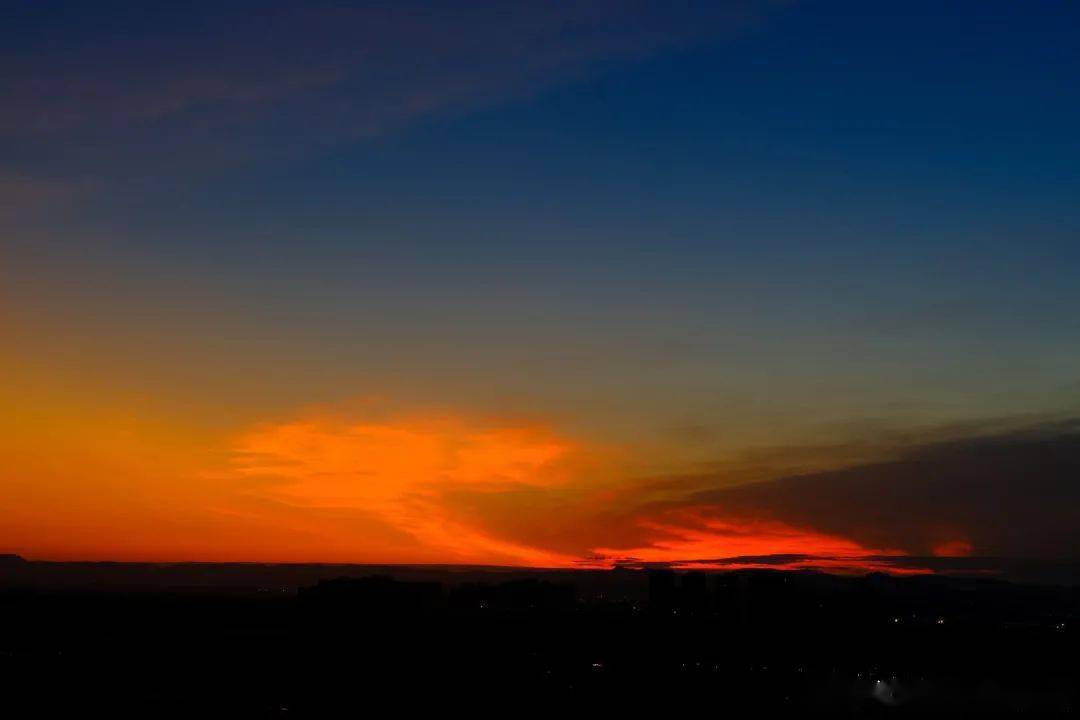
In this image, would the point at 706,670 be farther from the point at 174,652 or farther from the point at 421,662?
the point at 174,652

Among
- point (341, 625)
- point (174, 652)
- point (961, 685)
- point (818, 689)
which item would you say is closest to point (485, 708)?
point (818, 689)

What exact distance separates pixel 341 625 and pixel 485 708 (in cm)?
11163

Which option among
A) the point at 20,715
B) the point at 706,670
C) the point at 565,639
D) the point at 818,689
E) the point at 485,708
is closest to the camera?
the point at 20,715

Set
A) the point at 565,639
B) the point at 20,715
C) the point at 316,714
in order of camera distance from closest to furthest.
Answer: the point at 20,715
the point at 316,714
the point at 565,639

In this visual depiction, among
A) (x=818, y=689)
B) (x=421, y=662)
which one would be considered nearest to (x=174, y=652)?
(x=421, y=662)

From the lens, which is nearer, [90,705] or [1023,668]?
[90,705]

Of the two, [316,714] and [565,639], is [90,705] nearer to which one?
[316,714]

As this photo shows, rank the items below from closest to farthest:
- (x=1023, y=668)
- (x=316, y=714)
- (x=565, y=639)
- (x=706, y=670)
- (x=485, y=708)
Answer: (x=316, y=714), (x=485, y=708), (x=706, y=670), (x=1023, y=668), (x=565, y=639)

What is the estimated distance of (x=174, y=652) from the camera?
497 ft

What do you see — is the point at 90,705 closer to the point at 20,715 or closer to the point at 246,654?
the point at 20,715

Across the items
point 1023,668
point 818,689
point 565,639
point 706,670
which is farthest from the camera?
point 565,639

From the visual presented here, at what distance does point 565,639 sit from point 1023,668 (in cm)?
7976

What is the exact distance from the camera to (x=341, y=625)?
197m

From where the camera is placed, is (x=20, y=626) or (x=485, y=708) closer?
(x=485, y=708)
